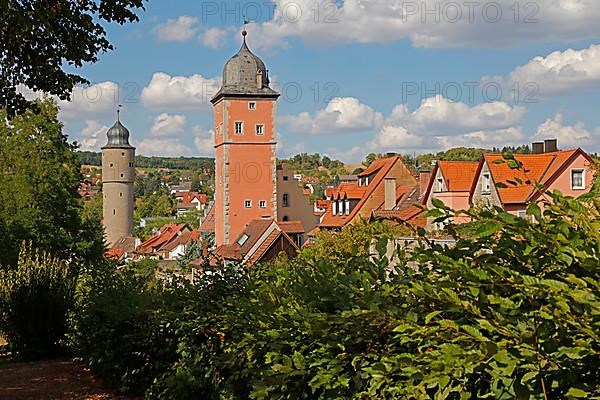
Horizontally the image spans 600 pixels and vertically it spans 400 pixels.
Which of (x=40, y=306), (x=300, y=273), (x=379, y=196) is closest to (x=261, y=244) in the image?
(x=379, y=196)

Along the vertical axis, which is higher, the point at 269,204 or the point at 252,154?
the point at 252,154

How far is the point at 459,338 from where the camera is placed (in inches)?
98.8

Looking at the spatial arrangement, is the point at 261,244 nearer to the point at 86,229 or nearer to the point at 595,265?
the point at 86,229

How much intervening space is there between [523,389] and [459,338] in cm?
25

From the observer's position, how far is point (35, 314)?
15023 millimetres

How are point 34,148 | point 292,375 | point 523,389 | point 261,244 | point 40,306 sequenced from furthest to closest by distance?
point 261,244 < point 34,148 < point 40,306 < point 292,375 < point 523,389

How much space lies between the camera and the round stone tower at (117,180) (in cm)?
10275

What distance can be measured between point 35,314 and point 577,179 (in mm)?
28703

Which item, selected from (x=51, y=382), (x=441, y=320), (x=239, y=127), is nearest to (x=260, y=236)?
(x=239, y=127)

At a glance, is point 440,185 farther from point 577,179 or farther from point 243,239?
point 243,239

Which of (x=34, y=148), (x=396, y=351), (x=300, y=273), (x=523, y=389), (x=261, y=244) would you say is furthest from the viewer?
(x=261, y=244)

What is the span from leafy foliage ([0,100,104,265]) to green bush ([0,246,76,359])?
22.9 meters

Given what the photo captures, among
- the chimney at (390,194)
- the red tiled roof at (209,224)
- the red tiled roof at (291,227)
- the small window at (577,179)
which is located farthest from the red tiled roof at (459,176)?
the red tiled roof at (209,224)

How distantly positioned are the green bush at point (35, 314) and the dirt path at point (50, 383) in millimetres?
1282
